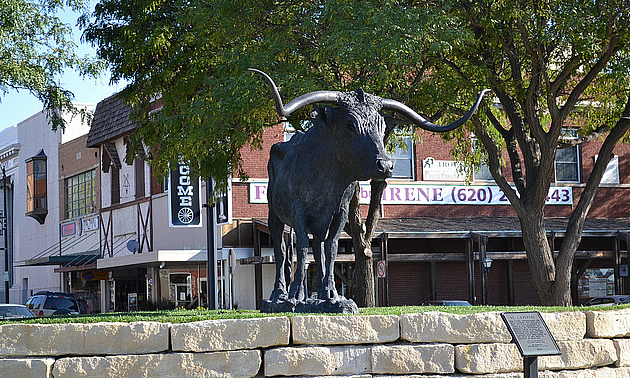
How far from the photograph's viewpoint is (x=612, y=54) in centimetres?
1698

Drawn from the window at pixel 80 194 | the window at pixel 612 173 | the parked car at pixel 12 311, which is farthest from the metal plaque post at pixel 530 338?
the window at pixel 80 194

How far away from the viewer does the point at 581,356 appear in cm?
996

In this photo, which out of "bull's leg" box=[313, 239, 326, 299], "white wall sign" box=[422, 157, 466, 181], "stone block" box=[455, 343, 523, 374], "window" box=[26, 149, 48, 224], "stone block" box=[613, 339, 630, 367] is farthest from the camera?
"window" box=[26, 149, 48, 224]

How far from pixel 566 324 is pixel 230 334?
3691mm

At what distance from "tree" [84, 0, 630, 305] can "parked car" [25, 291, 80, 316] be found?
466 inches

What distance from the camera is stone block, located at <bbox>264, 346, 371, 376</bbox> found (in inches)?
349

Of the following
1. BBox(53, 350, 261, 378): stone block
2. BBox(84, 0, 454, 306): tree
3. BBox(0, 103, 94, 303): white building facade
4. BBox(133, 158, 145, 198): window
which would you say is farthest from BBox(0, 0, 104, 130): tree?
BBox(0, 103, 94, 303): white building facade

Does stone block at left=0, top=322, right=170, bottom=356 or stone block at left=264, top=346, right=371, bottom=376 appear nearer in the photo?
stone block at left=0, top=322, right=170, bottom=356

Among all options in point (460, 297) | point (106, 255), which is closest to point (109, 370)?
point (460, 297)

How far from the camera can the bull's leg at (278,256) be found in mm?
10391

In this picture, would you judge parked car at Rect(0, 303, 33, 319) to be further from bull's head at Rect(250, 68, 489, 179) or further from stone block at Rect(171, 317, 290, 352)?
bull's head at Rect(250, 68, 489, 179)

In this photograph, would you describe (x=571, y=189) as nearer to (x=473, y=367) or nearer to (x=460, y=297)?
(x=460, y=297)

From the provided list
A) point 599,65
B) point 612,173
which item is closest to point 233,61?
point 599,65

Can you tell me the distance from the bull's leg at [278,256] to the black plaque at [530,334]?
2.67m
